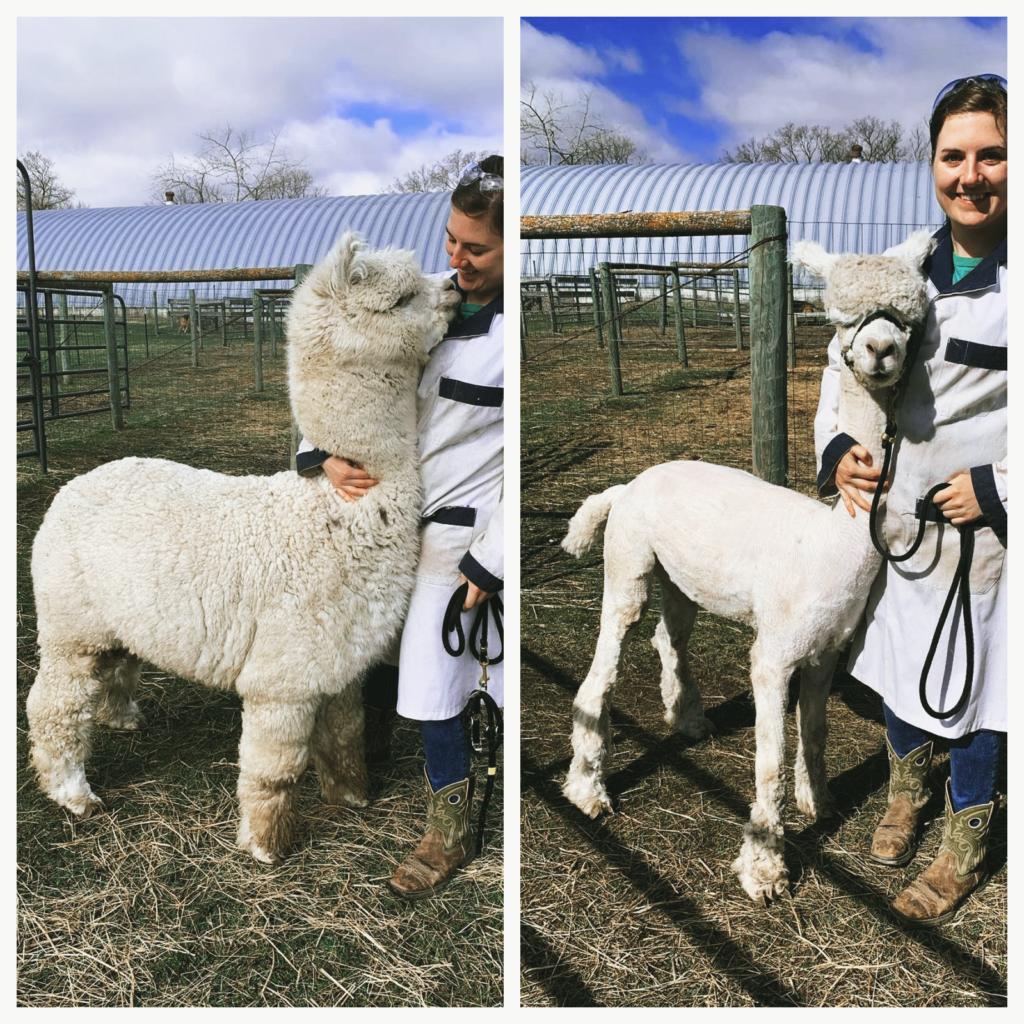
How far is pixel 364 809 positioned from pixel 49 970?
0.78m

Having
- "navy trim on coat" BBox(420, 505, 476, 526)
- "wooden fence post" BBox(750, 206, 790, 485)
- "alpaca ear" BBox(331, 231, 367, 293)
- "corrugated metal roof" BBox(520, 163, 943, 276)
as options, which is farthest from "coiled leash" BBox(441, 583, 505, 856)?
"corrugated metal roof" BBox(520, 163, 943, 276)

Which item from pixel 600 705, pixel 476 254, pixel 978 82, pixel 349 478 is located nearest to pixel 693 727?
pixel 600 705

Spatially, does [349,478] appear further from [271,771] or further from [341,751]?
[341,751]

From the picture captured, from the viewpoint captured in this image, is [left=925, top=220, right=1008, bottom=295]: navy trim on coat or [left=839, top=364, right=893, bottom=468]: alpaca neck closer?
[left=925, top=220, right=1008, bottom=295]: navy trim on coat

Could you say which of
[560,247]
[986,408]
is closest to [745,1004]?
[986,408]

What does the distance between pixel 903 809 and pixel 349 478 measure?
1492 millimetres

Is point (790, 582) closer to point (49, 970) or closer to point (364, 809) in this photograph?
point (364, 809)

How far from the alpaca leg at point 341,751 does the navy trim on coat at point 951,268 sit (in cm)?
157

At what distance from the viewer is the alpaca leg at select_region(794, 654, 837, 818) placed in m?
2.15

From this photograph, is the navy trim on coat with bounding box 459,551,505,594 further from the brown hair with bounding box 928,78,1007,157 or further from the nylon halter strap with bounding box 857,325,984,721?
the brown hair with bounding box 928,78,1007,157

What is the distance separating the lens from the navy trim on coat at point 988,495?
1.67 m

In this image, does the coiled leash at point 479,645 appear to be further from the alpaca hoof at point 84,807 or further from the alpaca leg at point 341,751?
the alpaca hoof at point 84,807

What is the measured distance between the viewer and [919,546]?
181cm

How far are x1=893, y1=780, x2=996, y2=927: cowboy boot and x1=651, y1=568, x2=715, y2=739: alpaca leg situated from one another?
0.74 m
